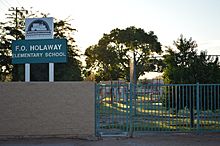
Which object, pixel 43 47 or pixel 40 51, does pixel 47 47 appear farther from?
pixel 40 51

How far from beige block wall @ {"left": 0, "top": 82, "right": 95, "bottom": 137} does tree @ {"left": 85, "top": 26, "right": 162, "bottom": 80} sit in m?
35.7

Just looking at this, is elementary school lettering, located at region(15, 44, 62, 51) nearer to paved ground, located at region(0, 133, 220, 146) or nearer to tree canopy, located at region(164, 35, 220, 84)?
paved ground, located at region(0, 133, 220, 146)

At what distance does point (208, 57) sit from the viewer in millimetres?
17172

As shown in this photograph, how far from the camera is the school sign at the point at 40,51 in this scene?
13938 mm

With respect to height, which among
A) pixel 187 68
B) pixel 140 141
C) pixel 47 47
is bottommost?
pixel 140 141

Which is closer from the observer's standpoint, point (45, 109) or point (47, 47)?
point (45, 109)

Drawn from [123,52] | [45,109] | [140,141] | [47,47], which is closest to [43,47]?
[47,47]

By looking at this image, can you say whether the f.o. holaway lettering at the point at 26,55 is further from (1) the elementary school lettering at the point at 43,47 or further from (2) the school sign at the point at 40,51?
(1) the elementary school lettering at the point at 43,47

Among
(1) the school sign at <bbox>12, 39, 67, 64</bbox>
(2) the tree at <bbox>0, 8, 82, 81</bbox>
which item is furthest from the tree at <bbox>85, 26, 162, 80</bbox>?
(1) the school sign at <bbox>12, 39, 67, 64</bbox>

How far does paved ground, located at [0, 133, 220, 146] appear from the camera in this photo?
11.6 m

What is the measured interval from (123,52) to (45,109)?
3722 centimetres

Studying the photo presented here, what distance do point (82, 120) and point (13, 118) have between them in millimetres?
2493

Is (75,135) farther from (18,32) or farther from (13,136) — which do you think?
(18,32)

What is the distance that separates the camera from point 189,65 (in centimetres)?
1684
